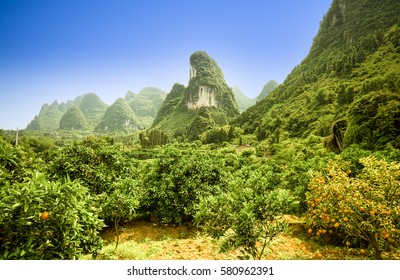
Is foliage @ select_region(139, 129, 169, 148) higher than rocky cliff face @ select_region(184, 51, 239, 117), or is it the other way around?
rocky cliff face @ select_region(184, 51, 239, 117)

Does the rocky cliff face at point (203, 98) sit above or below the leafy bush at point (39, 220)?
above

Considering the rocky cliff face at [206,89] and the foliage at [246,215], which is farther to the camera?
the rocky cliff face at [206,89]

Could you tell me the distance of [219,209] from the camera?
4.65 meters

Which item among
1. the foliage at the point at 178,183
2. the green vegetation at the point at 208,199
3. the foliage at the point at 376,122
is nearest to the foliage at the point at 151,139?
the green vegetation at the point at 208,199

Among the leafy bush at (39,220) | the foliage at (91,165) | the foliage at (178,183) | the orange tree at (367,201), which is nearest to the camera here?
the leafy bush at (39,220)

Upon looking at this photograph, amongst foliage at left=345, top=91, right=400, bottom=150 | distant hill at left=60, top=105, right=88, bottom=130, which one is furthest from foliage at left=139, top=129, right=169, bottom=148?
distant hill at left=60, top=105, right=88, bottom=130

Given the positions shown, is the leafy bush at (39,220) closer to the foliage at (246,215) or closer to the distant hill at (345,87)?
the foliage at (246,215)

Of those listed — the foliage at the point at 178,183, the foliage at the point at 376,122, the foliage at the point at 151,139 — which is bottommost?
the foliage at the point at 151,139

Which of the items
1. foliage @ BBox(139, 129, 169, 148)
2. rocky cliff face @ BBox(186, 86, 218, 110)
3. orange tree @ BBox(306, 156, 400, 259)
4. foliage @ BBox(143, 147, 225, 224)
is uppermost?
rocky cliff face @ BBox(186, 86, 218, 110)

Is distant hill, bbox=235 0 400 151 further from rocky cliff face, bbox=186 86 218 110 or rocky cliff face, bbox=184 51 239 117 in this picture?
rocky cliff face, bbox=186 86 218 110

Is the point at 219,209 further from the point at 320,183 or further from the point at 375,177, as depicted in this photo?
the point at 375,177

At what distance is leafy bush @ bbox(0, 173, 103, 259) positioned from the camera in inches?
123

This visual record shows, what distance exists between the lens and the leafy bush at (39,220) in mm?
3113

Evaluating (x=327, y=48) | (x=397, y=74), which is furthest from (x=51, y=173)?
(x=327, y=48)
